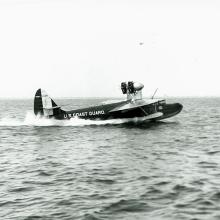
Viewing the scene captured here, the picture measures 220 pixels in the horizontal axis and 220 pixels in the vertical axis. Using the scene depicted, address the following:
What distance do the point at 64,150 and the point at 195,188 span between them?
10472mm

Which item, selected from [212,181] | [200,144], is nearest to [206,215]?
[212,181]

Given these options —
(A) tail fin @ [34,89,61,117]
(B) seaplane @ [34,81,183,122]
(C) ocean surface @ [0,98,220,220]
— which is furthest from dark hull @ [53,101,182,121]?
(C) ocean surface @ [0,98,220,220]

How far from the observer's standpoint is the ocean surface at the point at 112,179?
31.7 ft

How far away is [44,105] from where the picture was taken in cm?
3416

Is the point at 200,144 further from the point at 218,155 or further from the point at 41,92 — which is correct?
the point at 41,92

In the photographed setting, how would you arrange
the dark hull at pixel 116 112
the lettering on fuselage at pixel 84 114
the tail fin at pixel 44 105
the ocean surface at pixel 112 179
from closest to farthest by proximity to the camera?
the ocean surface at pixel 112 179 < the tail fin at pixel 44 105 < the dark hull at pixel 116 112 < the lettering on fuselage at pixel 84 114

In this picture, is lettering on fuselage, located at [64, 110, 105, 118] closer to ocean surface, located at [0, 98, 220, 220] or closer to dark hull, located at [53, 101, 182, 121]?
dark hull, located at [53, 101, 182, 121]

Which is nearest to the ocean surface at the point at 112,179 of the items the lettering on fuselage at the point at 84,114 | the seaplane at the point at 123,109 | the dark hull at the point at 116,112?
the seaplane at the point at 123,109

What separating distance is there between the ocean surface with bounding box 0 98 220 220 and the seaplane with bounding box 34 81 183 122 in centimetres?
999

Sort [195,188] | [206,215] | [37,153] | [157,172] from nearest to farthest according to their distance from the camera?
[206,215], [195,188], [157,172], [37,153]

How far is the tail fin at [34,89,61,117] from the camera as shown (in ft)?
111

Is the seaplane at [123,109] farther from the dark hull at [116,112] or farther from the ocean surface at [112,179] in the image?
the ocean surface at [112,179]

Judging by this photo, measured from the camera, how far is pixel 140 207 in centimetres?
982

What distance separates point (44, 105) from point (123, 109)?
25.2 ft
